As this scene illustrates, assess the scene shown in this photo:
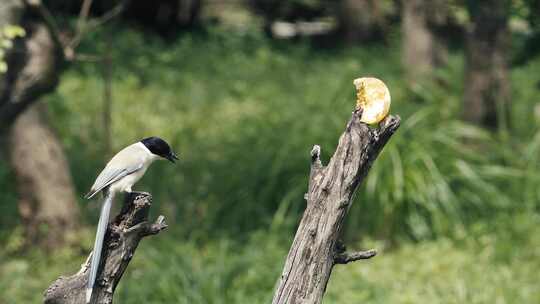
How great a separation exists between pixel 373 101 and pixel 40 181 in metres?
4.77

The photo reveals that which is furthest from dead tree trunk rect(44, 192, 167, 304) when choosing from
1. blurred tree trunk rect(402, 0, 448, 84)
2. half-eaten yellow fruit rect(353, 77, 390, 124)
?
blurred tree trunk rect(402, 0, 448, 84)

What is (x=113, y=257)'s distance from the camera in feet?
9.39

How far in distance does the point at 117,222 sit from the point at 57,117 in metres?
6.91

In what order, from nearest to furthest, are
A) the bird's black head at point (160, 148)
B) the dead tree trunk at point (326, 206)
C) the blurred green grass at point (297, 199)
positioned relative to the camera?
1. the dead tree trunk at point (326, 206)
2. the bird's black head at point (160, 148)
3. the blurred green grass at point (297, 199)

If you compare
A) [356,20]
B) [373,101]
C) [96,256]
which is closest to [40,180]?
[96,256]

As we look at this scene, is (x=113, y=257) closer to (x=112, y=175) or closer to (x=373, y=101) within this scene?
(x=112, y=175)

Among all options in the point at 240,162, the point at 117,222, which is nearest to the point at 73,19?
the point at 240,162

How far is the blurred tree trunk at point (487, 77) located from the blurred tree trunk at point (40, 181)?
3905 mm

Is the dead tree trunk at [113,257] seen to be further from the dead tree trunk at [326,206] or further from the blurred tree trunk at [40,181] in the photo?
the blurred tree trunk at [40,181]

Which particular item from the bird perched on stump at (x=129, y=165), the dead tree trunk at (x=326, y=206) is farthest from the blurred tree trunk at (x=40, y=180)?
the dead tree trunk at (x=326, y=206)

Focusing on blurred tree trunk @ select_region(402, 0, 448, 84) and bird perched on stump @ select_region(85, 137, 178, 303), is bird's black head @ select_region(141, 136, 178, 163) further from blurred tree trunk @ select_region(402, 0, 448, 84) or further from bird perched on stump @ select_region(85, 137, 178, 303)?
blurred tree trunk @ select_region(402, 0, 448, 84)

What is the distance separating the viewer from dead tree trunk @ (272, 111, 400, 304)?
2.79 m

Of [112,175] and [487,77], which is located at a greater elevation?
[112,175]

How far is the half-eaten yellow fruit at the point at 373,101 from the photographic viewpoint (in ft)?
9.12
